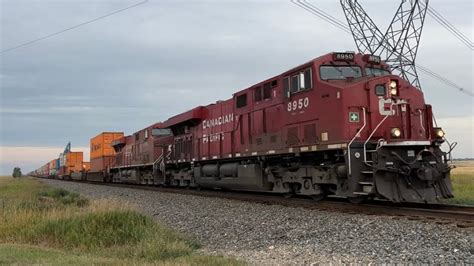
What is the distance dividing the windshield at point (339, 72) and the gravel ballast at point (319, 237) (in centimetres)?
371

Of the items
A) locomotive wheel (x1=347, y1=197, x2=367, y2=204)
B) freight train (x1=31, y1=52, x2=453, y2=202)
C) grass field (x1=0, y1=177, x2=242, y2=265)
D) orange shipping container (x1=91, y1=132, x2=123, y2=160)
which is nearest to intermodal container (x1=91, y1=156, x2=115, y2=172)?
orange shipping container (x1=91, y1=132, x2=123, y2=160)

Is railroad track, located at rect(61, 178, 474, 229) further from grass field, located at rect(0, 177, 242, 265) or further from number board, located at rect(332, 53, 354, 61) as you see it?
grass field, located at rect(0, 177, 242, 265)

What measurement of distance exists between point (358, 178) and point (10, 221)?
8.31m

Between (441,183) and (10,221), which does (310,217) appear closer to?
(441,183)

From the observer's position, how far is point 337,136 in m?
11.9

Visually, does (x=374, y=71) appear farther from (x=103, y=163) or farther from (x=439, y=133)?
(x=103, y=163)

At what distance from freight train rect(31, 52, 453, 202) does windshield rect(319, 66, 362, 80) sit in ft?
0.09

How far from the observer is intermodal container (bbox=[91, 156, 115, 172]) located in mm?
42106

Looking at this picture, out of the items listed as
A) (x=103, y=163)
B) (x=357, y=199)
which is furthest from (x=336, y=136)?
(x=103, y=163)

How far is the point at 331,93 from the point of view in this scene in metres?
12.2

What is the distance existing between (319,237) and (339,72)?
577cm

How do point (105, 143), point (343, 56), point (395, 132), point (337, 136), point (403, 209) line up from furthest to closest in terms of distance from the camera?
point (105, 143) → point (343, 56) → point (337, 136) → point (395, 132) → point (403, 209)

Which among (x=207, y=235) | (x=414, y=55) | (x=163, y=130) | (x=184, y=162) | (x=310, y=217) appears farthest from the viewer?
(x=414, y=55)

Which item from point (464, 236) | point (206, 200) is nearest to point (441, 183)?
point (464, 236)
